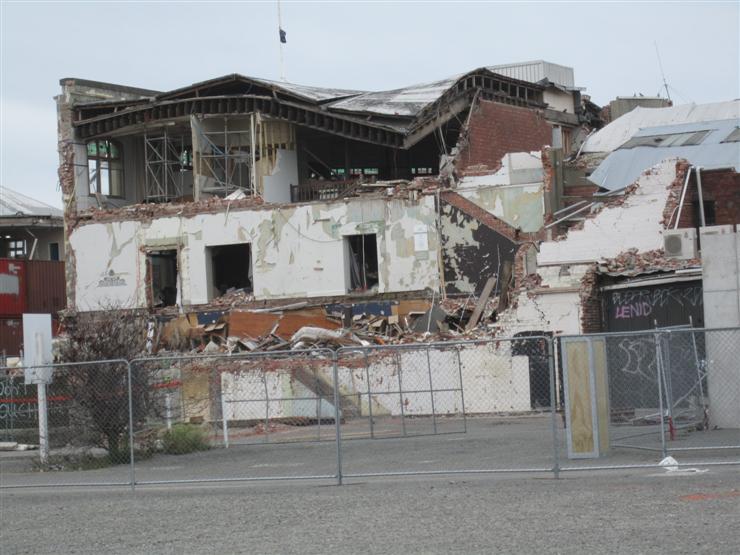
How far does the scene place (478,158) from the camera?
39.8 meters

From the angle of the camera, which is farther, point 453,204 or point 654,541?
point 453,204

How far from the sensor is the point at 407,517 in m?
12.9

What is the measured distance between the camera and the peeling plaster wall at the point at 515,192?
36.5 meters

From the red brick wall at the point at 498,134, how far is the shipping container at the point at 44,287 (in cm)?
2052

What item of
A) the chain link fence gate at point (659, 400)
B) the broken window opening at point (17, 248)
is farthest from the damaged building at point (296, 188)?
the broken window opening at point (17, 248)

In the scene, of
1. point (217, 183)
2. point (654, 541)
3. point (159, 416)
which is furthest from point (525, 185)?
point (654, 541)

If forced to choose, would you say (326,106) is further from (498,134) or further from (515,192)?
(515,192)

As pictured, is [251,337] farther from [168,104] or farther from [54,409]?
[54,409]

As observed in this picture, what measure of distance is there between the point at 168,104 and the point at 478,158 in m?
11.7

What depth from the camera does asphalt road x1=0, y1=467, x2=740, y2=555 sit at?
10977mm

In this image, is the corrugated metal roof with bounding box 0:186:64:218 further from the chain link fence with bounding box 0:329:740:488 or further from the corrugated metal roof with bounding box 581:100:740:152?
the chain link fence with bounding box 0:329:740:488

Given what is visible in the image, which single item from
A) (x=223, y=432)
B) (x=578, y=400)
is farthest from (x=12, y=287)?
(x=578, y=400)

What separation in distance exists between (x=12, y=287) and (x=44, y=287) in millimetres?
1871

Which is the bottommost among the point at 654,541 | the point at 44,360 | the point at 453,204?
the point at 654,541
